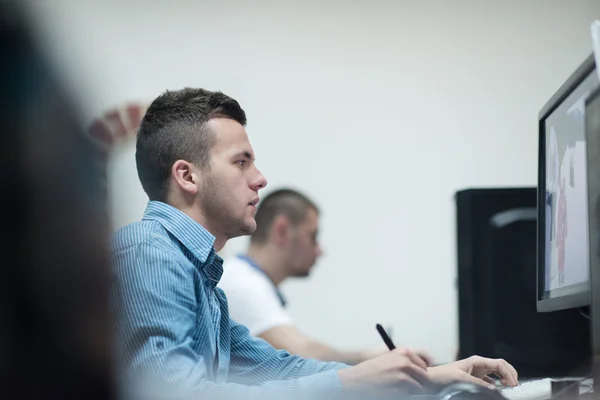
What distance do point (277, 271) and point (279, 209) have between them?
0.85 feet

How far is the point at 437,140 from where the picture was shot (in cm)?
401

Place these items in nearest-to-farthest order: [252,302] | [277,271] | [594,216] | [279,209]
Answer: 1. [594,216]
2. [252,302]
3. [277,271]
4. [279,209]

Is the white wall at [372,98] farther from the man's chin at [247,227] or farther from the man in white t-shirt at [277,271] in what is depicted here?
the man's chin at [247,227]

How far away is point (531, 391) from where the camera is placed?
1225mm

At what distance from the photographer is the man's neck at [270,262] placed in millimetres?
Answer: 3330

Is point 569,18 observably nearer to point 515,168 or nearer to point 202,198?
point 515,168

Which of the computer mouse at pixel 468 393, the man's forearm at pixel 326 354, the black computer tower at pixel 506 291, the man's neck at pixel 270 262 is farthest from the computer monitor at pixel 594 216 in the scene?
the man's neck at pixel 270 262

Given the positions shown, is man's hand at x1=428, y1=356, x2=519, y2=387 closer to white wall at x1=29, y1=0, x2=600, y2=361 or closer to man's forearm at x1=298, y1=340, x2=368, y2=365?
man's forearm at x1=298, y1=340, x2=368, y2=365

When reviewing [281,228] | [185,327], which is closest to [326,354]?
[281,228]

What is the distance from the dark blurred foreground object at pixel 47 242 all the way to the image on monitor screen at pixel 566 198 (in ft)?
3.00

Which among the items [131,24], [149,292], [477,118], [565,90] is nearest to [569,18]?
[477,118]

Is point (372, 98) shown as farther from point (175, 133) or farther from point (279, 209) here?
point (175, 133)

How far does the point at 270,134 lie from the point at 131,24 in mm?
824

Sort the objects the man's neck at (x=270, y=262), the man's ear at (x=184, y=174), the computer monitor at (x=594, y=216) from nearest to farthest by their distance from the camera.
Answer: the computer monitor at (x=594, y=216)
the man's ear at (x=184, y=174)
the man's neck at (x=270, y=262)
